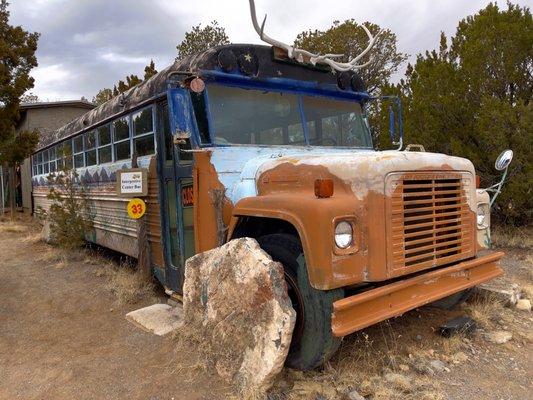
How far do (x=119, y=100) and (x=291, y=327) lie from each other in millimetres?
3912

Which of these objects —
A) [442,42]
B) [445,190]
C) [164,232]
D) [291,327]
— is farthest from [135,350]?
[442,42]

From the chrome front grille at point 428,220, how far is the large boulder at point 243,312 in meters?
0.75

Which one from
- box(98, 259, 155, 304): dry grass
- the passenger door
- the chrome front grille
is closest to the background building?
box(98, 259, 155, 304): dry grass

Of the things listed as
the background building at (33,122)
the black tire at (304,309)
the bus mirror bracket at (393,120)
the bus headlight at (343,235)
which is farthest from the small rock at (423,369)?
the background building at (33,122)

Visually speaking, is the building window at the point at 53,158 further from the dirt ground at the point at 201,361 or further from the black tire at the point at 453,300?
the black tire at the point at 453,300

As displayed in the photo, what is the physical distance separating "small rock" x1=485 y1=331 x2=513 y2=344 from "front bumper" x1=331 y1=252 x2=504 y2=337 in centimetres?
54

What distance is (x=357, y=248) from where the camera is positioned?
2.79 metres

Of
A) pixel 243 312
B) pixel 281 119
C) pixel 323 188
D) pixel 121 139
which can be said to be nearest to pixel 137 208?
pixel 121 139

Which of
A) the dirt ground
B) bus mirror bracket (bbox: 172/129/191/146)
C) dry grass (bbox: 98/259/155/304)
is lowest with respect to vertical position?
the dirt ground

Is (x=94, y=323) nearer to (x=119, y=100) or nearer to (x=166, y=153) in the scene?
(x=166, y=153)

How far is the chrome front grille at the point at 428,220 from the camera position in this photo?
114 inches

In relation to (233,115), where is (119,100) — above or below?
above

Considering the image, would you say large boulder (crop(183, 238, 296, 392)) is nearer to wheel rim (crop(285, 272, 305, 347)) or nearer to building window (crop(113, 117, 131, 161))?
wheel rim (crop(285, 272, 305, 347))

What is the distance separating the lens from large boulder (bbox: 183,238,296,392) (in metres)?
2.86
